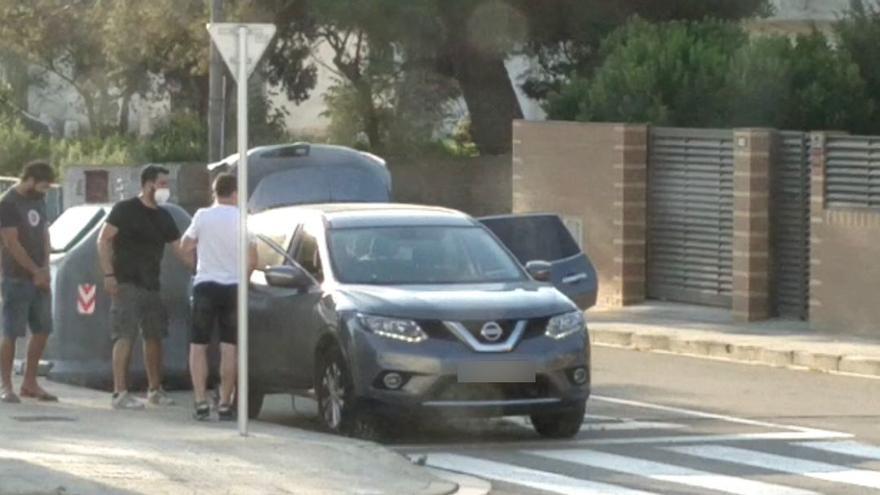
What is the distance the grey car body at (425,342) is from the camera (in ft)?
46.5

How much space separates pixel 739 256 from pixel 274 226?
9616 mm

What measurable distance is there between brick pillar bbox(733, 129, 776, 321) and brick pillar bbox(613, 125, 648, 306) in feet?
6.97

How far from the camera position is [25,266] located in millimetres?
16219

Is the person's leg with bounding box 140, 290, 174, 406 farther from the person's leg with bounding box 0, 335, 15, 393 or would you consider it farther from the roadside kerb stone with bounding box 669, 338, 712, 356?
the roadside kerb stone with bounding box 669, 338, 712, 356

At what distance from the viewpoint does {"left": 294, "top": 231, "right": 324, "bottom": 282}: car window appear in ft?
50.5

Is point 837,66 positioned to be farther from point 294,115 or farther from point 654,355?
point 294,115

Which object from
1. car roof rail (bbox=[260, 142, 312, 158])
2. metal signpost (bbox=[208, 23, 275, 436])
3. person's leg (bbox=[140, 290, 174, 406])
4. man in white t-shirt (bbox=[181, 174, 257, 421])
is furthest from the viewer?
car roof rail (bbox=[260, 142, 312, 158])

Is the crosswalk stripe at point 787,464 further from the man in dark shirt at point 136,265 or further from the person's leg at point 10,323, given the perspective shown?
the person's leg at point 10,323

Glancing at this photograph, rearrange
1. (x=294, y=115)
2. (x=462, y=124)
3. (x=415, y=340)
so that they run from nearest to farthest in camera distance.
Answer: (x=415, y=340)
(x=462, y=124)
(x=294, y=115)

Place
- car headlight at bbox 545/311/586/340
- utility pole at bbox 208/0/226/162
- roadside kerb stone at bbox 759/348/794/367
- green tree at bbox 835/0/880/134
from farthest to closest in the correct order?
1. utility pole at bbox 208/0/226/162
2. green tree at bbox 835/0/880/134
3. roadside kerb stone at bbox 759/348/794/367
4. car headlight at bbox 545/311/586/340

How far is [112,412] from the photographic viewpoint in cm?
1588

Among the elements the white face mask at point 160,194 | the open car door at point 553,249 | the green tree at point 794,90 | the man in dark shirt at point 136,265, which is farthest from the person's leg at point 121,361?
the green tree at point 794,90

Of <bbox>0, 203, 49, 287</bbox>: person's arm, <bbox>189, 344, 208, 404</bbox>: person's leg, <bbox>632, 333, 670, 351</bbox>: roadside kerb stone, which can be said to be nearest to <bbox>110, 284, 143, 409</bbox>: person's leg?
<bbox>0, 203, 49, 287</bbox>: person's arm

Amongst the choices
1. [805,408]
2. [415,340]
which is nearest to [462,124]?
[805,408]
